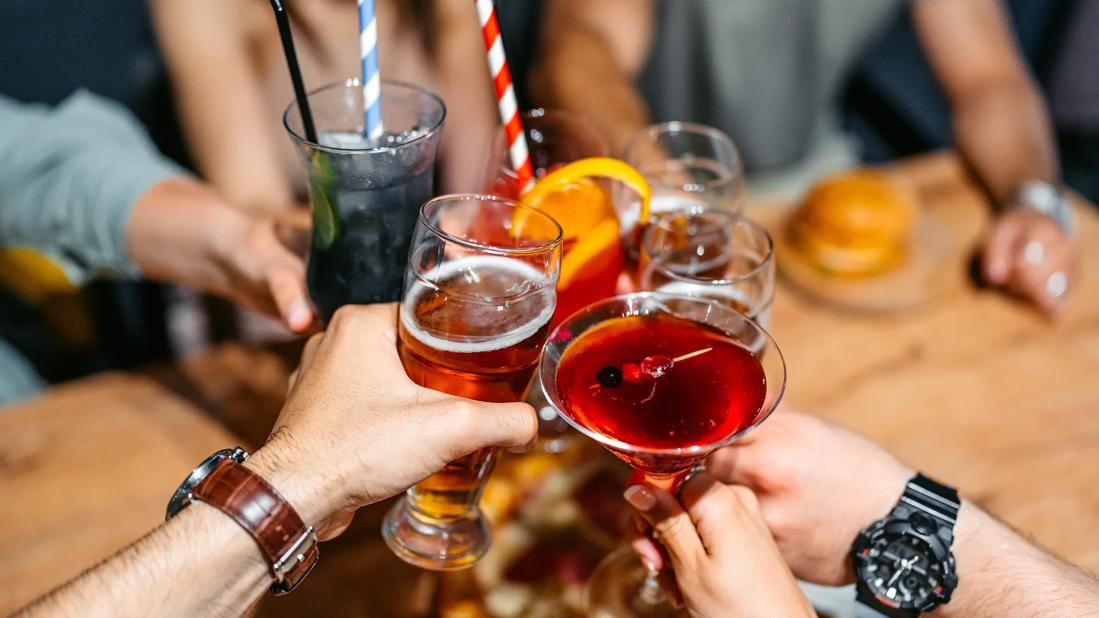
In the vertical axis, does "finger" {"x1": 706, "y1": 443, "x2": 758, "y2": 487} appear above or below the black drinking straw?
below

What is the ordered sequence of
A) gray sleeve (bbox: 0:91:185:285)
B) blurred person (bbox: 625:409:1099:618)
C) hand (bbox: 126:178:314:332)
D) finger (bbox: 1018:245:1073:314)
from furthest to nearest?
finger (bbox: 1018:245:1073:314)
gray sleeve (bbox: 0:91:185:285)
hand (bbox: 126:178:314:332)
blurred person (bbox: 625:409:1099:618)

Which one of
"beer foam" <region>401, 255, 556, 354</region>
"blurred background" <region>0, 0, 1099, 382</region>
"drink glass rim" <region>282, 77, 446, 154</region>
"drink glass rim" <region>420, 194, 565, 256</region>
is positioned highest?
"drink glass rim" <region>282, 77, 446, 154</region>

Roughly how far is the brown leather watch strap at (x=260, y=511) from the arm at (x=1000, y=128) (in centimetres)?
161

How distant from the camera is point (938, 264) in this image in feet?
6.63

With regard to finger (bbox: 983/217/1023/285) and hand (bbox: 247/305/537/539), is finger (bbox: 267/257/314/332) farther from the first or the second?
finger (bbox: 983/217/1023/285)

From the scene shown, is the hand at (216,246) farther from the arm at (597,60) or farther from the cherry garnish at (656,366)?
the arm at (597,60)

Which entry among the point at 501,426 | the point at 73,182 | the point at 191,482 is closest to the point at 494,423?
the point at 501,426

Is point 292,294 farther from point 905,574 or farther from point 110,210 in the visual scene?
point 905,574

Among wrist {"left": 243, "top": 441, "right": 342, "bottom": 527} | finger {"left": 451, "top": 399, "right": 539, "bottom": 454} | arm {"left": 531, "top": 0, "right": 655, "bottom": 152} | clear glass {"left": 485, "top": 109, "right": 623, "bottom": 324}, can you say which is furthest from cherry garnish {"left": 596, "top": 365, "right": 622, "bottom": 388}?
arm {"left": 531, "top": 0, "right": 655, "bottom": 152}

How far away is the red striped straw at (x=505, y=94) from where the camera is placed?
1.16 metres

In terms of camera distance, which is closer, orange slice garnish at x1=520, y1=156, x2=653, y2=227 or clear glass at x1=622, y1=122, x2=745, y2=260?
orange slice garnish at x1=520, y1=156, x2=653, y2=227

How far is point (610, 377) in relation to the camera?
108cm

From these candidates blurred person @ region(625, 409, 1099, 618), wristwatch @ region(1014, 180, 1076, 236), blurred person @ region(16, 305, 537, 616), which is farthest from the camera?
wristwatch @ region(1014, 180, 1076, 236)

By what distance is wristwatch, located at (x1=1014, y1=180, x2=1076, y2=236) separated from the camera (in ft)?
6.88
